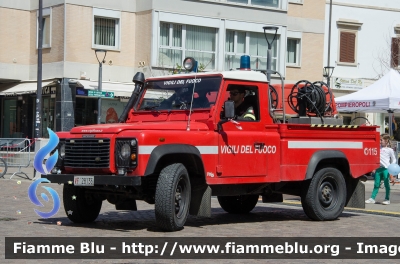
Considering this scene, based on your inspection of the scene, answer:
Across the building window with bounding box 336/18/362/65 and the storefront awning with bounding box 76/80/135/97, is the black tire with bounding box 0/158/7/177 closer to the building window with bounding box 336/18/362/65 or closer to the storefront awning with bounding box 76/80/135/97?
the storefront awning with bounding box 76/80/135/97

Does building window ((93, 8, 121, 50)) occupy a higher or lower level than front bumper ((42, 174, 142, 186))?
higher

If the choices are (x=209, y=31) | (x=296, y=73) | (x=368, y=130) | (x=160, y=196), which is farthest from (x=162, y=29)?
(x=160, y=196)

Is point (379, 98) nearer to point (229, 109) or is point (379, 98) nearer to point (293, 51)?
point (229, 109)

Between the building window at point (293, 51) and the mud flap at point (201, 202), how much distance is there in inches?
1159

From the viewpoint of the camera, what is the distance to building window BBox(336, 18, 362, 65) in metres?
43.0

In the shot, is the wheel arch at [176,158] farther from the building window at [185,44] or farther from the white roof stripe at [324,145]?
the building window at [185,44]

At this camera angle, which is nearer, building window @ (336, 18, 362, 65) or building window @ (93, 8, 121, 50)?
building window @ (93, 8, 121, 50)

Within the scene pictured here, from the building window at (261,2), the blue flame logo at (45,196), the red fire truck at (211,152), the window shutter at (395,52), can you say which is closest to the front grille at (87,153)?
the red fire truck at (211,152)

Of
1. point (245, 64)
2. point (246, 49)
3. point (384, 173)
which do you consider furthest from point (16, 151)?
point (246, 49)

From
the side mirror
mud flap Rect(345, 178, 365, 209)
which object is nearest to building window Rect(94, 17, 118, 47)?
mud flap Rect(345, 178, 365, 209)

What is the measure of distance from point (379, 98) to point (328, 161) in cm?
Result: 1110

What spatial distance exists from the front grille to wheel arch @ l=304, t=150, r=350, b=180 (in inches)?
144

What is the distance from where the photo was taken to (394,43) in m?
44.2

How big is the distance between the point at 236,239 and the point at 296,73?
30.4 metres
